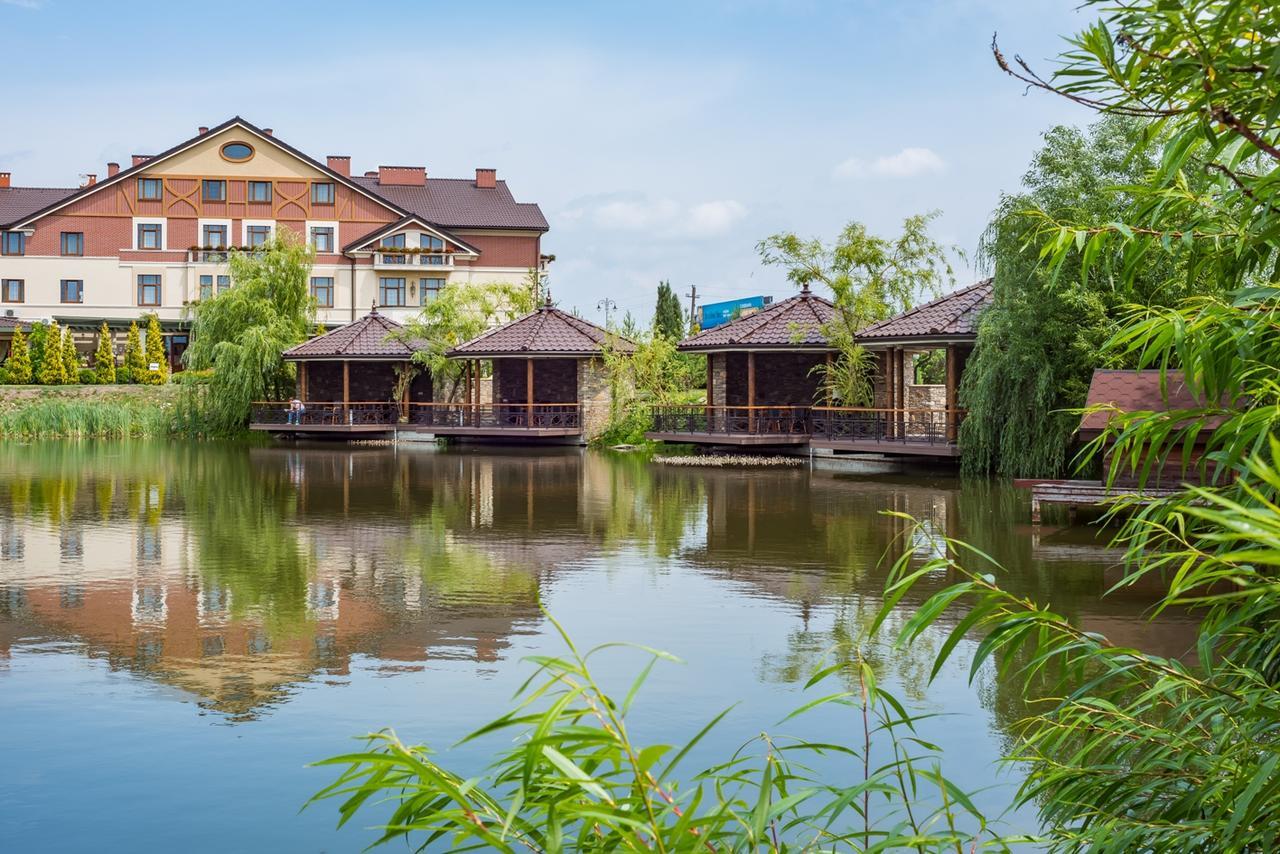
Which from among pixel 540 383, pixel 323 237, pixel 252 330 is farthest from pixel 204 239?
pixel 540 383

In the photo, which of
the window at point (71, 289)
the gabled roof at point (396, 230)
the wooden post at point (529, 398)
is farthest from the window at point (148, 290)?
the wooden post at point (529, 398)

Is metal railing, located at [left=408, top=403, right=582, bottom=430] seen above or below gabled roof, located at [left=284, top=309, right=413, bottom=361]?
below

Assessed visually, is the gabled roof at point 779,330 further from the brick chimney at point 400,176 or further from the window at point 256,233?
the brick chimney at point 400,176

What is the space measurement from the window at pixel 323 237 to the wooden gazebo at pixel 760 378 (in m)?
21.5

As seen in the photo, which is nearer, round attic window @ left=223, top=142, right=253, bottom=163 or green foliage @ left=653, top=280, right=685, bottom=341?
round attic window @ left=223, top=142, right=253, bottom=163

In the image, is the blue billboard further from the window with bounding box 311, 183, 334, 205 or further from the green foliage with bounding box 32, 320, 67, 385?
the green foliage with bounding box 32, 320, 67, 385

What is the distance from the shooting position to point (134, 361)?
4556cm

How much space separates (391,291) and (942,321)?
28427mm

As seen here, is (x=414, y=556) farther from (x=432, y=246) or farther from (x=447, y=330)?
(x=432, y=246)

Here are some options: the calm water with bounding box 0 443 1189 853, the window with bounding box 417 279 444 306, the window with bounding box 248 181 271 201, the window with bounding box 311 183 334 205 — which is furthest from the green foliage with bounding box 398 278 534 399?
the calm water with bounding box 0 443 1189 853

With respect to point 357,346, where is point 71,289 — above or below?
above

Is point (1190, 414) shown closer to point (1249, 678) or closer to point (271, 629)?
point (1249, 678)

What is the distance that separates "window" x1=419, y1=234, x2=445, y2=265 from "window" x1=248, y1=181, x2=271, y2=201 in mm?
5996

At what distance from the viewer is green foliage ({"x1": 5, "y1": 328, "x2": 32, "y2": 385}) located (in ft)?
146
